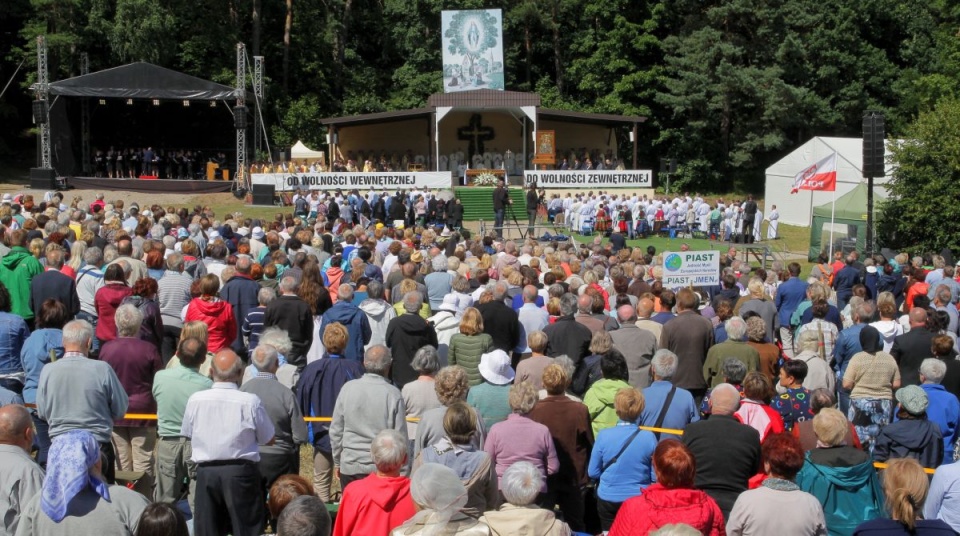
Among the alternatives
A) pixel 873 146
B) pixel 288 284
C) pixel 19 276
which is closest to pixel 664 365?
pixel 288 284

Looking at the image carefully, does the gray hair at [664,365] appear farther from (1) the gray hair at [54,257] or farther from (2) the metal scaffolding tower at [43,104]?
(2) the metal scaffolding tower at [43,104]

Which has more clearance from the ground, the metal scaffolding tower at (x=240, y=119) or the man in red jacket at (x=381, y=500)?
the metal scaffolding tower at (x=240, y=119)

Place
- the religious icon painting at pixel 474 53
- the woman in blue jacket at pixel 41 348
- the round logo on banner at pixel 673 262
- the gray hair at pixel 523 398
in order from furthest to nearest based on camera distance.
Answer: the religious icon painting at pixel 474 53, the round logo on banner at pixel 673 262, the woman in blue jacket at pixel 41 348, the gray hair at pixel 523 398

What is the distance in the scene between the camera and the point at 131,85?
3009 centimetres

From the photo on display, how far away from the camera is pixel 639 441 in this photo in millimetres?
5551

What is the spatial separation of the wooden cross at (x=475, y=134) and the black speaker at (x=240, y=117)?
10.1 m

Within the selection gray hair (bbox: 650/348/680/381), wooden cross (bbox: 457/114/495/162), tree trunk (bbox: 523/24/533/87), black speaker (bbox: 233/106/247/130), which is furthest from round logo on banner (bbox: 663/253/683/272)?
tree trunk (bbox: 523/24/533/87)

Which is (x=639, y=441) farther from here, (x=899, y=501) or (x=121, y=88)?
(x=121, y=88)

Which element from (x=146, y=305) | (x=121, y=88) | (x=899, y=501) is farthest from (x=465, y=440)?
(x=121, y=88)

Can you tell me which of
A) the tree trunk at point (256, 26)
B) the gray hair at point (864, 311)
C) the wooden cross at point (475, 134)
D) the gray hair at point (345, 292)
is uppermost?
the tree trunk at point (256, 26)

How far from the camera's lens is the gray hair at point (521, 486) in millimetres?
4457

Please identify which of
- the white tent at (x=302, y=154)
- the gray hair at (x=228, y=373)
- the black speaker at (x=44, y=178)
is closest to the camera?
the gray hair at (x=228, y=373)

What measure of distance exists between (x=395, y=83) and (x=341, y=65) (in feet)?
8.25

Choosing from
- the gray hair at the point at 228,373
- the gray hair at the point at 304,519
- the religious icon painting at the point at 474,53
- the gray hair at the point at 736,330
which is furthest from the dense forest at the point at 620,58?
the gray hair at the point at 304,519
